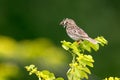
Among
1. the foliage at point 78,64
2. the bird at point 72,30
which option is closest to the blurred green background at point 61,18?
the bird at point 72,30

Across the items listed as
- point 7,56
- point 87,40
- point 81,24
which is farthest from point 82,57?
point 81,24

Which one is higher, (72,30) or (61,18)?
(61,18)

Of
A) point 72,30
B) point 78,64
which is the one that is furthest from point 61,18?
point 78,64

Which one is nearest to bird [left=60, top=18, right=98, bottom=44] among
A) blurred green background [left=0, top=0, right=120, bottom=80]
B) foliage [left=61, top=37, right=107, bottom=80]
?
foliage [left=61, top=37, right=107, bottom=80]

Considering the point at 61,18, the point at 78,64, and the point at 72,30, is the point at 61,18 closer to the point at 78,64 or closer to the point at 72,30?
the point at 72,30

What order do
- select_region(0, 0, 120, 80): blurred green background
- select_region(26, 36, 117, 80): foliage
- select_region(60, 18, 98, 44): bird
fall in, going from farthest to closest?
select_region(0, 0, 120, 80): blurred green background, select_region(60, 18, 98, 44): bird, select_region(26, 36, 117, 80): foliage

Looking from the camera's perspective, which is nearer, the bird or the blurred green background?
the bird

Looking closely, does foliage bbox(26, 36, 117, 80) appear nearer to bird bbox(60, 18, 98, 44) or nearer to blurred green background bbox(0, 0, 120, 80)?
bird bbox(60, 18, 98, 44)

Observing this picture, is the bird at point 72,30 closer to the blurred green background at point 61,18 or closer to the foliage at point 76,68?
the foliage at point 76,68

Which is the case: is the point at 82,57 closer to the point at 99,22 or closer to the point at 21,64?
the point at 21,64

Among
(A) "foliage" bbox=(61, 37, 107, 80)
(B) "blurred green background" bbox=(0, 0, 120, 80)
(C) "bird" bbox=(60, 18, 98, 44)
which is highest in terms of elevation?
(B) "blurred green background" bbox=(0, 0, 120, 80)

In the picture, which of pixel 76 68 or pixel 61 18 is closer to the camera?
pixel 76 68
